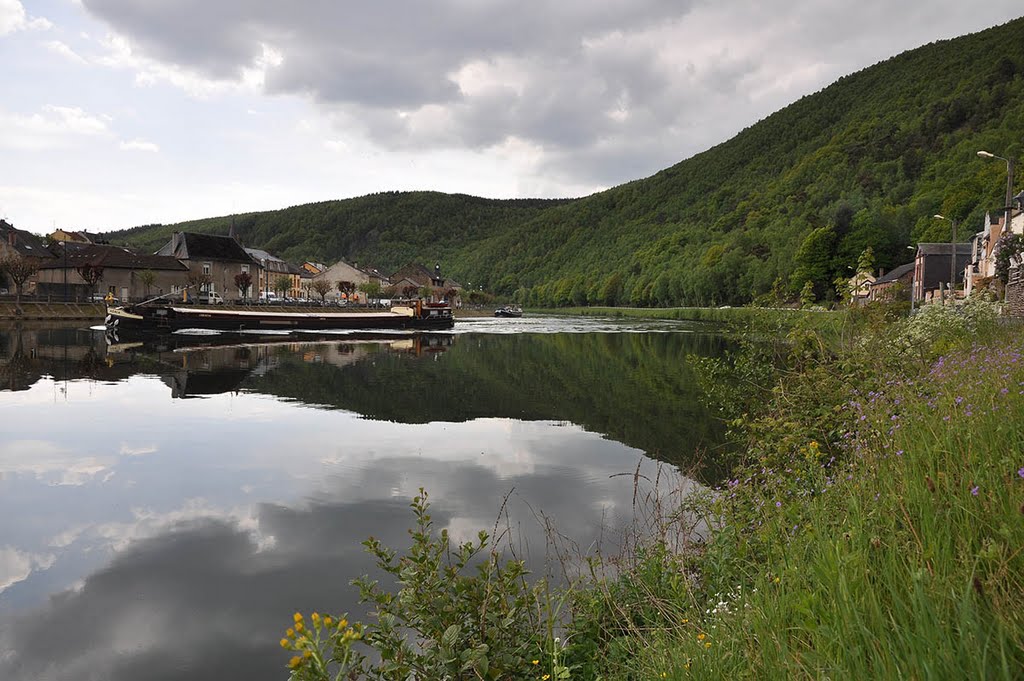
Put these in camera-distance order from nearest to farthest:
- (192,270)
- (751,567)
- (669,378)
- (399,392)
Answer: (751,567), (399,392), (669,378), (192,270)

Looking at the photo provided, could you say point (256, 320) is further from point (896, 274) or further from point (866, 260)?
point (896, 274)

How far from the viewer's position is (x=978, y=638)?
1739 millimetres

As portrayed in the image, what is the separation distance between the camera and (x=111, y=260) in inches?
3361

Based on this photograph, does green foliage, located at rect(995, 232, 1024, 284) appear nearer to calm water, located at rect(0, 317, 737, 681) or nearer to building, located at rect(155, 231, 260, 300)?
calm water, located at rect(0, 317, 737, 681)

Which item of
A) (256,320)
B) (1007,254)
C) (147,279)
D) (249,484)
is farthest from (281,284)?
(249,484)

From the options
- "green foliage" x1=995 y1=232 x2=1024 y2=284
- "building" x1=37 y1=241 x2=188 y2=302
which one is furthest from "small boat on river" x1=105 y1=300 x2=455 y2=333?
"green foliage" x1=995 y1=232 x2=1024 y2=284

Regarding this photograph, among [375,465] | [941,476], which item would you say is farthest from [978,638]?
[375,465]

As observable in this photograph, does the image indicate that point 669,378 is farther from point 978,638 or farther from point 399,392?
point 978,638

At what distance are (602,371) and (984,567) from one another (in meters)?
23.8

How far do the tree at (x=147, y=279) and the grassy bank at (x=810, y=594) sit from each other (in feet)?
294

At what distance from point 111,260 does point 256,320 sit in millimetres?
43449

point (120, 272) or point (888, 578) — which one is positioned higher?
point (120, 272)

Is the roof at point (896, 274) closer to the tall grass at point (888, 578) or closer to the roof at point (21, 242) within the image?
the tall grass at point (888, 578)

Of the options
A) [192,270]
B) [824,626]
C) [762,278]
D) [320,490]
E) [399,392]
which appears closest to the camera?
[824,626]
